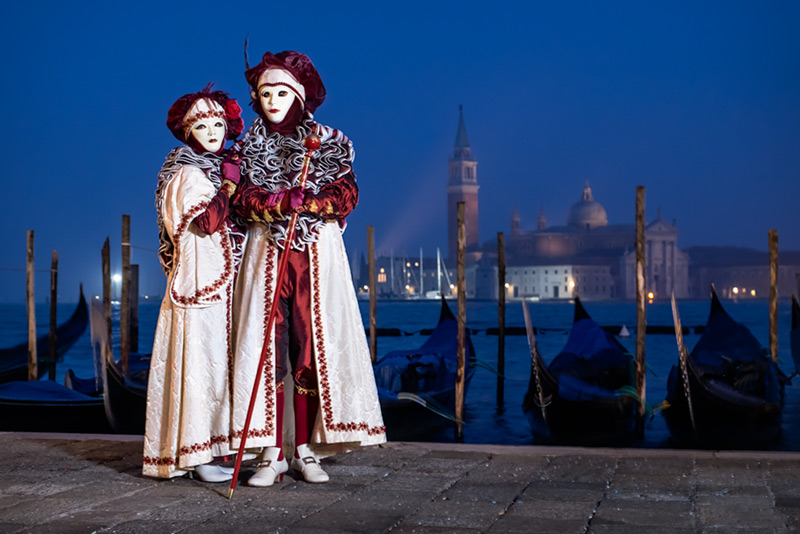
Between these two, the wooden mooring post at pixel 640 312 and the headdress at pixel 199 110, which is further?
the wooden mooring post at pixel 640 312

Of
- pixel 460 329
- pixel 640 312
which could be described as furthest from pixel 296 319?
pixel 640 312

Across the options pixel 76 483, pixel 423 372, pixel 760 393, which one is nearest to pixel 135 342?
pixel 423 372

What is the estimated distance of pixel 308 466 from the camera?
231 cm

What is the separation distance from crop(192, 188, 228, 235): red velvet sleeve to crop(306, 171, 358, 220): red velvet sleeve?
0.20 metres

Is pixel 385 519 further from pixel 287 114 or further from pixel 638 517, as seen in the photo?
pixel 287 114

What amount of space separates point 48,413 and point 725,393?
14.5ft

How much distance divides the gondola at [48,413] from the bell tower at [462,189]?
66.2 meters

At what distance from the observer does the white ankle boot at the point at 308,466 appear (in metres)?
2.27

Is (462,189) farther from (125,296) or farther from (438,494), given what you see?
(438,494)

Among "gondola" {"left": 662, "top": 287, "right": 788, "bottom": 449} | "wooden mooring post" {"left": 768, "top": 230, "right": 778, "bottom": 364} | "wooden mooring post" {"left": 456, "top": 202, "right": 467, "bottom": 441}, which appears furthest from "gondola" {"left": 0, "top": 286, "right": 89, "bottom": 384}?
"wooden mooring post" {"left": 768, "top": 230, "right": 778, "bottom": 364}

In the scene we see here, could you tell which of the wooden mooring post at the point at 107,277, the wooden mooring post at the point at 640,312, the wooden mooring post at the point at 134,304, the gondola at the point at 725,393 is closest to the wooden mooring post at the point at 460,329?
the wooden mooring post at the point at 640,312

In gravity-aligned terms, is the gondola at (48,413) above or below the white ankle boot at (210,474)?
below

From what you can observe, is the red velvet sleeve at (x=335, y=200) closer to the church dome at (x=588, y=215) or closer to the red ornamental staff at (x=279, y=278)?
the red ornamental staff at (x=279, y=278)

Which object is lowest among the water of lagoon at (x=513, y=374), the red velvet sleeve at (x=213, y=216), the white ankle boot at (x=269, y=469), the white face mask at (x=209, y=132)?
the water of lagoon at (x=513, y=374)
